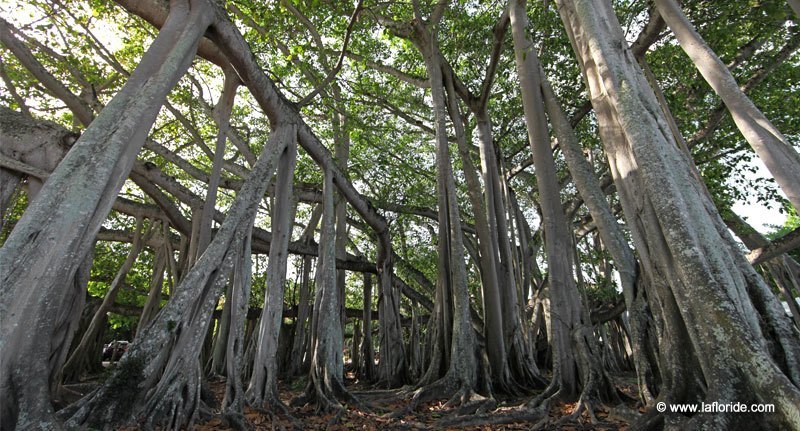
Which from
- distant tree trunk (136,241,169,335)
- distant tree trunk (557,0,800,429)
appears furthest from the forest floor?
distant tree trunk (136,241,169,335)

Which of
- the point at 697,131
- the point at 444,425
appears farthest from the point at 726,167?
the point at 444,425

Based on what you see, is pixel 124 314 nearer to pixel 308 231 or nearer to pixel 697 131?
pixel 308 231

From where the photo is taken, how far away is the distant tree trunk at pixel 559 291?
354 cm

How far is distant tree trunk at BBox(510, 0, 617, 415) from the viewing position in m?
3.54

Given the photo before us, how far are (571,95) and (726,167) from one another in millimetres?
3215

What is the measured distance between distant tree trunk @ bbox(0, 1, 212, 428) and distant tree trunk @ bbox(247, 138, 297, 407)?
180 centimetres

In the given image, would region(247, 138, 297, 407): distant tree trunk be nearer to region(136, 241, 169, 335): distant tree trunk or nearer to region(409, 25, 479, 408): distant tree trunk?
region(409, 25, 479, 408): distant tree trunk

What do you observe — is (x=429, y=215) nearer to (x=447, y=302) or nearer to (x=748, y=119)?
(x=447, y=302)

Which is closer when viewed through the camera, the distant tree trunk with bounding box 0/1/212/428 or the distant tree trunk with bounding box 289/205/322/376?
the distant tree trunk with bounding box 0/1/212/428

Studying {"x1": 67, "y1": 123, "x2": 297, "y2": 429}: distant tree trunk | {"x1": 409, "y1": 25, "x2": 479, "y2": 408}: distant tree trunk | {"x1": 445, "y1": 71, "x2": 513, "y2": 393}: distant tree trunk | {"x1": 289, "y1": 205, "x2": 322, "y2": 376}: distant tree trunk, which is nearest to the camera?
{"x1": 67, "y1": 123, "x2": 297, "y2": 429}: distant tree trunk

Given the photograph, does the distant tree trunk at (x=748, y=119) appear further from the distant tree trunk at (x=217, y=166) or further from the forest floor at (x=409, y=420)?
the distant tree trunk at (x=217, y=166)

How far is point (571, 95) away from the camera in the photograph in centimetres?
686

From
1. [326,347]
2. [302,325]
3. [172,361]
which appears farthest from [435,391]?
[302,325]

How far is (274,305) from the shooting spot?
13.0 ft
